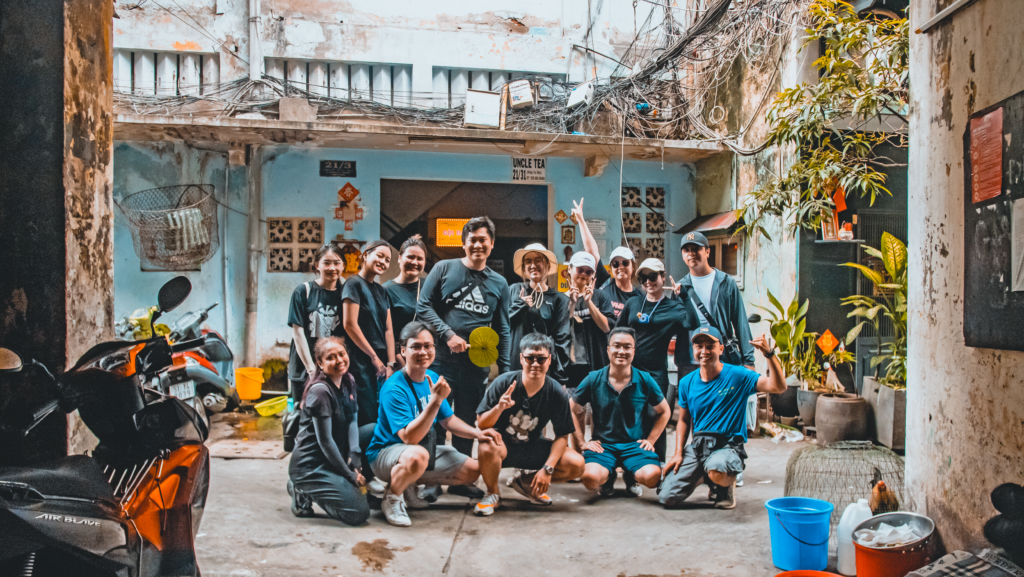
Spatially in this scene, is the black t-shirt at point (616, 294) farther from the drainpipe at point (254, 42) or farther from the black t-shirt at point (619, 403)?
the drainpipe at point (254, 42)

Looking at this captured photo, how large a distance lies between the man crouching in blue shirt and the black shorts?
0.33 metres

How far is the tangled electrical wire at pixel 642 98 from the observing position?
7.71 meters

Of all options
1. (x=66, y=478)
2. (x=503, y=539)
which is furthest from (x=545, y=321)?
(x=66, y=478)

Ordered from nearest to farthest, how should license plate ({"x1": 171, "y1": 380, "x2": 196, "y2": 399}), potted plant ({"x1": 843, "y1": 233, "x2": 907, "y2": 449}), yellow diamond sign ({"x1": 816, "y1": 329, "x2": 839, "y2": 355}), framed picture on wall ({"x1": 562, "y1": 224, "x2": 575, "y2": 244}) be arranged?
potted plant ({"x1": 843, "y1": 233, "x2": 907, "y2": 449}) < license plate ({"x1": 171, "y1": 380, "x2": 196, "y2": 399}) < yellow diamond sign ({"x1": 816, "y1": 329, "x2": 839, "y2": 355}) < framed picture on wall ({"x1": 562, "y1": 224, "x2": 575, "y2": 244})

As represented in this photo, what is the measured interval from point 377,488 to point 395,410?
1.72ft

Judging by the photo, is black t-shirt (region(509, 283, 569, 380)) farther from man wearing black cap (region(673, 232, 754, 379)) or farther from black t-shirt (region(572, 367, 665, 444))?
man wearing black cap (region(673, 232, 754, 379))

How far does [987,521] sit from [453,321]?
10.2ft

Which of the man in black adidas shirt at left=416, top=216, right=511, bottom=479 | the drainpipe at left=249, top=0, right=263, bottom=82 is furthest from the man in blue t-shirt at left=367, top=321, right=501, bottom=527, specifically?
the drainpipe at left=249, top=0, right=263, bottom=82

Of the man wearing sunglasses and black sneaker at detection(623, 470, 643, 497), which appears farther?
black sneaker at detection(623, 470, 643, 497)

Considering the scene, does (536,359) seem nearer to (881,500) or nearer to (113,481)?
(881,500)

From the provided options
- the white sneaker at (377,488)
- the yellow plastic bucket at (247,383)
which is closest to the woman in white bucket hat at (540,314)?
the white sneaker at (377,488)

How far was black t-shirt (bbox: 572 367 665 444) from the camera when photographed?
15.0 feet

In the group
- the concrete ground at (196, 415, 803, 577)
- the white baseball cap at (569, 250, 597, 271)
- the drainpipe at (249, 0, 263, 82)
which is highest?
the drainpipe at (249, 0, 263, 82)

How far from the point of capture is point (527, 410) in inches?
170
